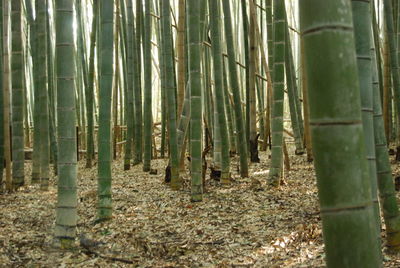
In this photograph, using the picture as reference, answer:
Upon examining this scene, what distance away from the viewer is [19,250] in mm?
2807

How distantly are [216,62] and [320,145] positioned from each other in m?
3.21

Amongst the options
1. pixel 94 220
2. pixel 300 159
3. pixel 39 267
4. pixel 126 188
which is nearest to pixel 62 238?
pixel 39 267

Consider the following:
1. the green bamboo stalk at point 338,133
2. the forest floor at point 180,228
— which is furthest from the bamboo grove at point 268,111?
the forest floor at point 180,228

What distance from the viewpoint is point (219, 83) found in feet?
14.2

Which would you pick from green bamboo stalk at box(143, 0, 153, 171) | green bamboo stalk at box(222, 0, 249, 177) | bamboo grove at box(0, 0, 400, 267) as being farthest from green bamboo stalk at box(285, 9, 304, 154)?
green bamboo stalk at box(143, 0, 153, 171)

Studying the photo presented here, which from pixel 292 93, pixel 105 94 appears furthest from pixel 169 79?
pixel 292 93

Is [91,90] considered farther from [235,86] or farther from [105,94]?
[105,94]

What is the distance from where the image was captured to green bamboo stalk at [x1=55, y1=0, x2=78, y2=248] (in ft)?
8.45

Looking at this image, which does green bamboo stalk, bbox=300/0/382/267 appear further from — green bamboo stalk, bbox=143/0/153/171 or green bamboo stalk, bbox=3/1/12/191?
green bamboo stalk, bbox=143/0/153/171

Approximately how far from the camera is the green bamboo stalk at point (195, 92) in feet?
11.5

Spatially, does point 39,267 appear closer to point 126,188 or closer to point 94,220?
point 94,220

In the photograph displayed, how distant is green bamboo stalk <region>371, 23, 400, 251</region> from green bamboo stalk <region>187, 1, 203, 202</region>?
1705mm

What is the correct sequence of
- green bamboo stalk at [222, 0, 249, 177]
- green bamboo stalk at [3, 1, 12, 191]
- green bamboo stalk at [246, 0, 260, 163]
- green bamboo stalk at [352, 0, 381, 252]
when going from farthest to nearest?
1. green bamboo stalk at [246, 0, 260, 163]
2. green bamboo stalk at [222, 0, 249, 177]
3. green bamboo stalk at [3, 1, 12, 191]
4. green bamboo stalk at [352, 0, 381, 252]

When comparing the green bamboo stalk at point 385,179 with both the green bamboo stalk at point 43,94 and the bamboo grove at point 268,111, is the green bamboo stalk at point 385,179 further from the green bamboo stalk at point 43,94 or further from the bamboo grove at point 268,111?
the green bamboo stalk at point 43,94
